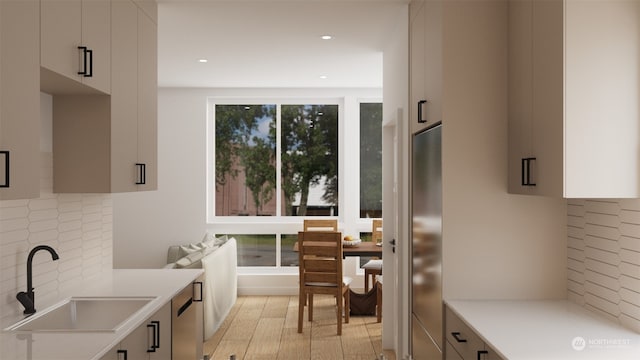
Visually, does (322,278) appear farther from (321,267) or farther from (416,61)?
(416,61)

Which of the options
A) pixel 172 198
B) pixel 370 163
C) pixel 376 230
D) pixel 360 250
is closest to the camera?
pixel 360 250

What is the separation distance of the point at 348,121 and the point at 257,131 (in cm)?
119

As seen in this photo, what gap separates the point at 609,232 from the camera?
231 centimetres

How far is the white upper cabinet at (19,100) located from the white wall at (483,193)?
173 centimetres

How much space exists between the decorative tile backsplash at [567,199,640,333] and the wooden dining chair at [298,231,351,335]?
8.76ft

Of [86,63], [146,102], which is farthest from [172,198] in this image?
[86,63]

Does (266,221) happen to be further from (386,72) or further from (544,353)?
(544,353)

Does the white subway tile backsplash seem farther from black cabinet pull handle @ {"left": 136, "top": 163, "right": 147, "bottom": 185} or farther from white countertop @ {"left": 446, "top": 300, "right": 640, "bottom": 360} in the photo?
black cabinet pull handle @ {"left": 136, "top": 163, "right": 147, "bottom": 185}

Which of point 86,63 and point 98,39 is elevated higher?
point 98,39

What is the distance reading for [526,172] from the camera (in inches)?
90.0

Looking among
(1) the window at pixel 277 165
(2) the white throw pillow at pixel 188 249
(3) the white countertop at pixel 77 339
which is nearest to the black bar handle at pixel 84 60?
(3) the white countertop at pixel 77 339

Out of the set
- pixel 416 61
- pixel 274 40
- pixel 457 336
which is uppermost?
pixel 274 40

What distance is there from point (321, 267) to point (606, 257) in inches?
120

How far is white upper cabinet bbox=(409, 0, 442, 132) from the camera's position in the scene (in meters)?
2.64
